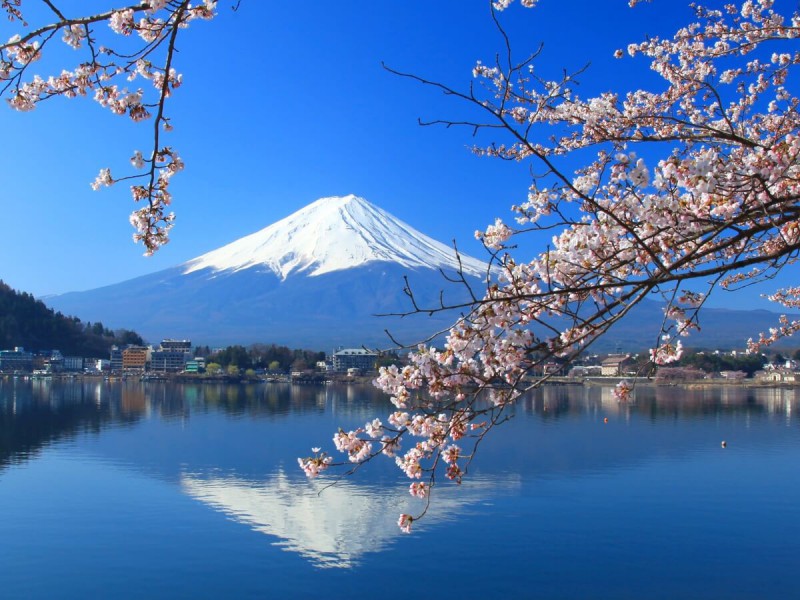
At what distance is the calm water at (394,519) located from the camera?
6129mm

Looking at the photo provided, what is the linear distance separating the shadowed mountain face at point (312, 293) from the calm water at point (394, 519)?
2006 inches

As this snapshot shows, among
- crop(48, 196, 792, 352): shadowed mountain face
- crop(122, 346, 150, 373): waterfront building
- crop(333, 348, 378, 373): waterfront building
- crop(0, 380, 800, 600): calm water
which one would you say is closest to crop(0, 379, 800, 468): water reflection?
crop(0, 380, 800, 600): calm water

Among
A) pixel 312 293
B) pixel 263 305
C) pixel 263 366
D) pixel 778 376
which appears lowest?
pixel 778 376

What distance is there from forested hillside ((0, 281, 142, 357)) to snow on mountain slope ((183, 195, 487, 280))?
143 ft

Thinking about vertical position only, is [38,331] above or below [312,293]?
below

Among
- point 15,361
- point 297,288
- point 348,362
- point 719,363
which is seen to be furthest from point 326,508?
point 297,288

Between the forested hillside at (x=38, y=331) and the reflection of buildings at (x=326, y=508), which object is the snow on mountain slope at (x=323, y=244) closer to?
the forested hillside at (x=38, y=331)

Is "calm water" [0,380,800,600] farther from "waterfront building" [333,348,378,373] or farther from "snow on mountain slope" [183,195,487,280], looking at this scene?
"snow on mountain slope" [183,195,487,280]

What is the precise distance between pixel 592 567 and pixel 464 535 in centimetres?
136

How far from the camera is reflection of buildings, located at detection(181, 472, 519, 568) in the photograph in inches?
284

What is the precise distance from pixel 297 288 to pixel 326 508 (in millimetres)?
85030

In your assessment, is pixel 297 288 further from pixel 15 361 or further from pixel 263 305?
pixel 15 361

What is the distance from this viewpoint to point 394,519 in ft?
26.7

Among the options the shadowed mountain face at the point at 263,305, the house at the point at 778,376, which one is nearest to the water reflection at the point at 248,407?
the house at the point at 778,376
